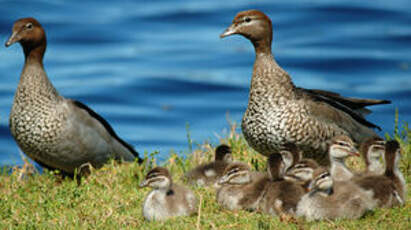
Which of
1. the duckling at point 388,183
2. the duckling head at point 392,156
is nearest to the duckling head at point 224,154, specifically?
the duckling at point 388,183

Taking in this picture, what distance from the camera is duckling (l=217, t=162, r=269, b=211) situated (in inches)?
251

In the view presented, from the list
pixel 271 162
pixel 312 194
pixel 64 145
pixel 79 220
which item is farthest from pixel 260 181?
pixel 64 145

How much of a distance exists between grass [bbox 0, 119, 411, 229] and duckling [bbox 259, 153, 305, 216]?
0.32 feet

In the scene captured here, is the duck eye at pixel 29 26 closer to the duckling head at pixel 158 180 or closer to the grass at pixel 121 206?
the grass at pixel 121 206

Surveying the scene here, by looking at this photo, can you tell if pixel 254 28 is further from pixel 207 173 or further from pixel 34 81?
pixel 34 81

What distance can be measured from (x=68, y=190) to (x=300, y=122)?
236 cm

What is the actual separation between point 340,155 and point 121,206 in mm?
2016

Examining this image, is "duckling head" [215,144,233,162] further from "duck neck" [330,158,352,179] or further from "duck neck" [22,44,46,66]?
"duck neck" [22,44,46,66]

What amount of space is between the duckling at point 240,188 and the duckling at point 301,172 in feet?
0.71

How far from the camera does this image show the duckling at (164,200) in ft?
20.2

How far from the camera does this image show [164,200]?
20.4ft

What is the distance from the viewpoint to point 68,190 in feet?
23.6

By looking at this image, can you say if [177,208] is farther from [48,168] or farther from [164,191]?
[48,168]

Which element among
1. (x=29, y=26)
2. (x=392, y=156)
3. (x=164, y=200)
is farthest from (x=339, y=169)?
(x=29, y=26)
